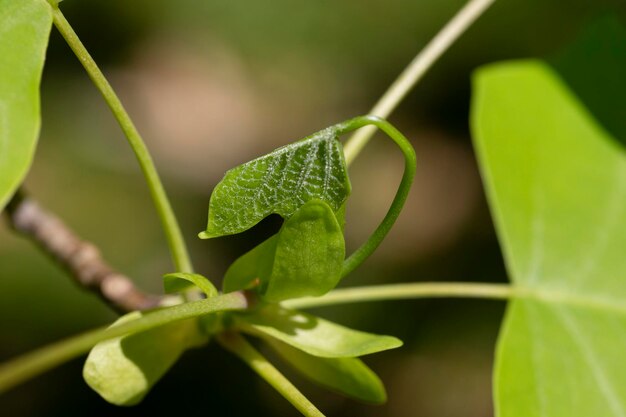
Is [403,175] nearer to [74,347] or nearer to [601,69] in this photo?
[74,347]

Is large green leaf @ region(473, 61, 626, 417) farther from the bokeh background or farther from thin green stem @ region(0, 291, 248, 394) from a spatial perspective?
the bokeh background

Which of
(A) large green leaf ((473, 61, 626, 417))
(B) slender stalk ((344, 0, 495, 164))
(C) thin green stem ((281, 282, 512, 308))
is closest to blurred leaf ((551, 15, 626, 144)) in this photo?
(A) large green leaf ((473, 61, 626, 417))

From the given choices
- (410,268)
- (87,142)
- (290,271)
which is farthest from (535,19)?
(290,271)

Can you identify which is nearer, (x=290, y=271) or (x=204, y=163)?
(x=290, y=271)

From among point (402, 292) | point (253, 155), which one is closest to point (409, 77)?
point (402, 292)

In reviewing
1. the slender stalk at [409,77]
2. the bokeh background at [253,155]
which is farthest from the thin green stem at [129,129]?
the bokeh background at [253,155]

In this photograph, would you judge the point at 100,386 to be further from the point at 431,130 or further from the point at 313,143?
the point at 431,130
